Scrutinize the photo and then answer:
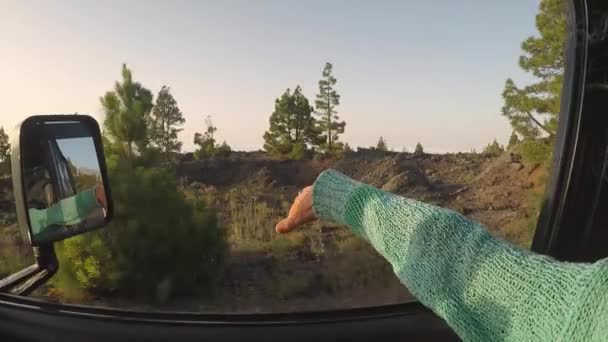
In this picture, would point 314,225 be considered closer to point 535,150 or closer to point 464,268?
point 535,150

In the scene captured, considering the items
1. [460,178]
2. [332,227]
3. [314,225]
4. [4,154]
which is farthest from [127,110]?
[460,178]

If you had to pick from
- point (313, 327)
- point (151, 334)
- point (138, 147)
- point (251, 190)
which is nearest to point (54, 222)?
point (151, 334)

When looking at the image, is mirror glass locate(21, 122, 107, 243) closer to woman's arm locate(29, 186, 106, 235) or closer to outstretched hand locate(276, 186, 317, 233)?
woman's arm locate(29, 186, 106, 235)

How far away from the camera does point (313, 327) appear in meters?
1.10

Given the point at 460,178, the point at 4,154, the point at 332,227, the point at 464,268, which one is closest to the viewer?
the point at 464,268

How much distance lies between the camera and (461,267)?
2.19ft

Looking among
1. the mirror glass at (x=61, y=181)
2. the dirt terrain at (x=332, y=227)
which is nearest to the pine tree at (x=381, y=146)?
the dirt terrain at (x=332, y=227)

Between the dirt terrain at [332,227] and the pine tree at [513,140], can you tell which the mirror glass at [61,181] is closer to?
the dirt terrain at [332,227]

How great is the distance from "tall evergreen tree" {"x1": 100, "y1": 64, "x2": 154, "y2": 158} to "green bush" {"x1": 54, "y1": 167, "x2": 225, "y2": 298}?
22cm

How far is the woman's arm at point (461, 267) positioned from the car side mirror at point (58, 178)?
1.62 feet

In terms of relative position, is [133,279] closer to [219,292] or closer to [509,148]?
[219,292]

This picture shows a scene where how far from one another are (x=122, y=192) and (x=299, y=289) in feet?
4.09

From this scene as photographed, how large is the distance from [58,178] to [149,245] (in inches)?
101

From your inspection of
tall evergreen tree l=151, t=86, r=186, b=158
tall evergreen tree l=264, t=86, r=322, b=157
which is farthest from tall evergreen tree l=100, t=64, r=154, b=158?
tall evergreen tree l=264, t=86, r=322, b=157
